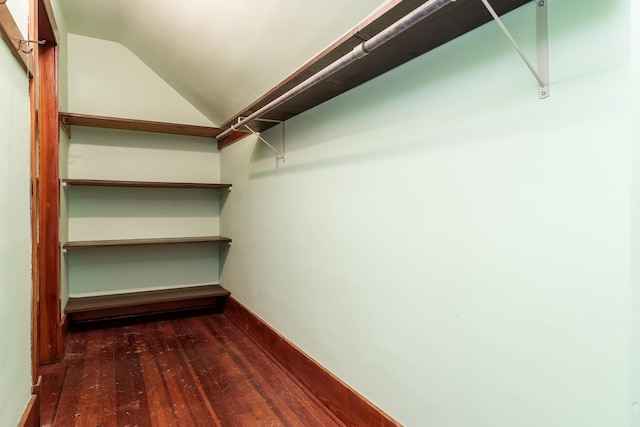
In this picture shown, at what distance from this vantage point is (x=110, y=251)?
337 cm

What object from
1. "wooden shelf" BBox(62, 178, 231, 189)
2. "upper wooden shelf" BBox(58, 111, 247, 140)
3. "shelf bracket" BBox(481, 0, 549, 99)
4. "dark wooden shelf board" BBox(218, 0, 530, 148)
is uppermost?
"upper wooden shelf" BBox(58, 111, 247, 140)

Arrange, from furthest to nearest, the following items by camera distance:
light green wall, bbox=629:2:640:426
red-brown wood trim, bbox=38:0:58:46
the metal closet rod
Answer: red-brown wood trim, bbox=38:0:58:46 → the metal closet rod → light green wall, bbox=629:2:640:426

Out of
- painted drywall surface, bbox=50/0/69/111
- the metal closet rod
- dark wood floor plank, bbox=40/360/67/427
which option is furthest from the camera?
painted drywall surface, bbox=50/0/69/111

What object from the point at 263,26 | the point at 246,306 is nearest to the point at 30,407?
the point at 246,306

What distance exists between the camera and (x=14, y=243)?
4.53ft

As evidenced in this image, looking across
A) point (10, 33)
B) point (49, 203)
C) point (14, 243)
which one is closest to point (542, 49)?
point (10, 33)

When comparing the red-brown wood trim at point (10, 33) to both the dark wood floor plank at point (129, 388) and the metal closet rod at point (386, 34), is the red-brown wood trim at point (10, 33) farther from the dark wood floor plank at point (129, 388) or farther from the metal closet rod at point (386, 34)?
the dark wood floor plank at point (129, 388)

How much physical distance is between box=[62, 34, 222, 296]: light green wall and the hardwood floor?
0.67 meters

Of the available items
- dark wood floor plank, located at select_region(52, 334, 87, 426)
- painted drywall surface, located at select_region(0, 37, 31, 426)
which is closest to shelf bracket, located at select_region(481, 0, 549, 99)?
painted drywall surface, located at select_region(0, 37, 31, 426)

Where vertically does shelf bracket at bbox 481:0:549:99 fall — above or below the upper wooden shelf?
below

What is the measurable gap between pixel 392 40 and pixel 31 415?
7.01 ft

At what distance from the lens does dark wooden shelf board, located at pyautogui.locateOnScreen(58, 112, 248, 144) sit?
113 inches

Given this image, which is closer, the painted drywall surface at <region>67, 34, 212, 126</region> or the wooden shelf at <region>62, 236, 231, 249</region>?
the wooden shelf at <region>62, 236, 231, 249</region>

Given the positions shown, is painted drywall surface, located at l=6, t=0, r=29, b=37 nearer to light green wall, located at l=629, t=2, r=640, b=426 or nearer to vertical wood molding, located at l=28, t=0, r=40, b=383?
vertical wood molding, located at l=28, t=0, r=40, b=383
